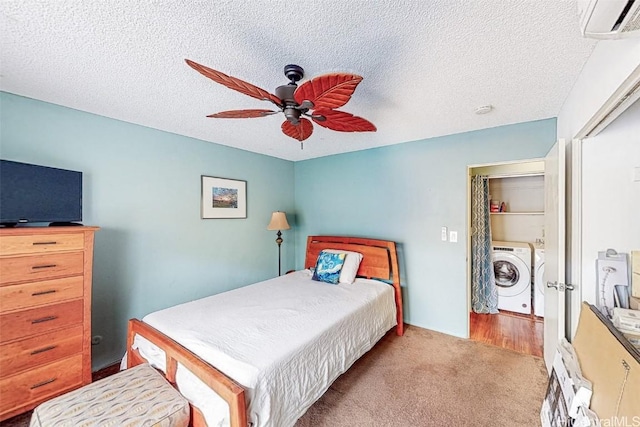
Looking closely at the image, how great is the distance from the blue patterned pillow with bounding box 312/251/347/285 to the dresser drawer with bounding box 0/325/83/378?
2.16 m

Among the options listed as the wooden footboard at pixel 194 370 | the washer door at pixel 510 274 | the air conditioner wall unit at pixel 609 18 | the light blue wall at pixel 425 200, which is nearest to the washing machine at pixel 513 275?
the washer door at pixel 510 274

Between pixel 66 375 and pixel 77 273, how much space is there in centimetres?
72

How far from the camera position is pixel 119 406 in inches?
51.1

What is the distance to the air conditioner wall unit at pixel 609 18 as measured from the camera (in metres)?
0.79

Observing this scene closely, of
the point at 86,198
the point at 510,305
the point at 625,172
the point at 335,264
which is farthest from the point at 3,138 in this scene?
Answer: the point at 510,305

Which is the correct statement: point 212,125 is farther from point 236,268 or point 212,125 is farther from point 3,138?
point 236,268

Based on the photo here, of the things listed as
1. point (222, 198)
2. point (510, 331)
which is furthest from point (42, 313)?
point (510, 331)

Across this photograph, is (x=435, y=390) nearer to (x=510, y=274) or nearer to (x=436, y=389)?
(x=436, y=389)

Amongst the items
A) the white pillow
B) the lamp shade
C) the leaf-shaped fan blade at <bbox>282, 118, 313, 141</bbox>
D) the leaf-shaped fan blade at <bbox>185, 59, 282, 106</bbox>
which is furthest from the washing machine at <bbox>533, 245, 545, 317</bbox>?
the leaf-shaped fan blade at <bbox>185, 59, 282, 106</bbox>

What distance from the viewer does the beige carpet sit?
69.0 inches

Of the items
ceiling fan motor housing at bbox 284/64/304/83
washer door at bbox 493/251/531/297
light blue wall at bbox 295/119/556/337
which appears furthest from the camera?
washer door at bbox 493/251/531/297

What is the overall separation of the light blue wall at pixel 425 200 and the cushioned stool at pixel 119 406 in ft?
8.67

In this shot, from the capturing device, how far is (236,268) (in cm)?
347

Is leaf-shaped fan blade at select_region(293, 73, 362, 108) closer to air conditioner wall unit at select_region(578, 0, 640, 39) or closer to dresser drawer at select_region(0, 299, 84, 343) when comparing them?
air conditioner wall unit at select_region(578, 0, 640, 39)
